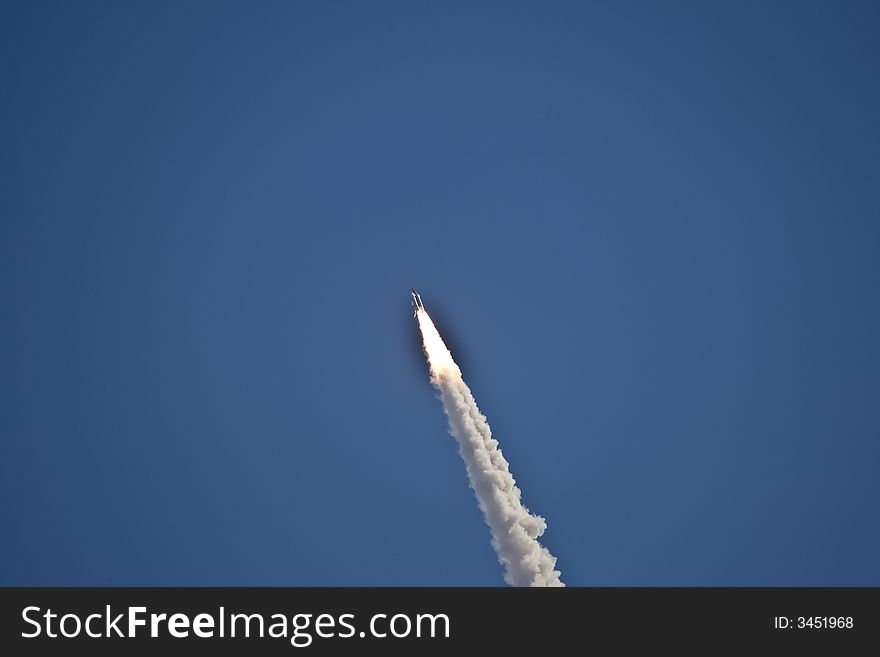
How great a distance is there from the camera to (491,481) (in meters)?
90.1

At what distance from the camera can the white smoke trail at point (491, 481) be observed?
8394 centimetres

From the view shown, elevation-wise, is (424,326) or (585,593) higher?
(424,326)

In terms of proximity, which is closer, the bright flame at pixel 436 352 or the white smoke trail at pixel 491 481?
the white smoke trail at pixel 491 481

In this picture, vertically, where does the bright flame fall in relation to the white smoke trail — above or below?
above

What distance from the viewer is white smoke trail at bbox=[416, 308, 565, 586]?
8394cm

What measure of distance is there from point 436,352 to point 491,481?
45.0 ft

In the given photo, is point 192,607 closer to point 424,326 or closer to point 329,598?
point 329,598

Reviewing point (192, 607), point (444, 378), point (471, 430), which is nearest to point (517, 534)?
point (471, 430)

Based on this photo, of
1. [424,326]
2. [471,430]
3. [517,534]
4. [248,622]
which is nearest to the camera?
[248,622]

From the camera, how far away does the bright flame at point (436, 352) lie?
324 feet

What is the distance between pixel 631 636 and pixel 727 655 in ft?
14.9

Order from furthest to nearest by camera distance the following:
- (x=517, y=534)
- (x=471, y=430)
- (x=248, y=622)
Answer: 1. (x=471, y=430)
2. (x=517, y=534)
3. (x=248, y=622)

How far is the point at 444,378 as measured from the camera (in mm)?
98125

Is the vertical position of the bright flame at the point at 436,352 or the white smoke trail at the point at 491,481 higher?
the bright flame at the point at 436,352
